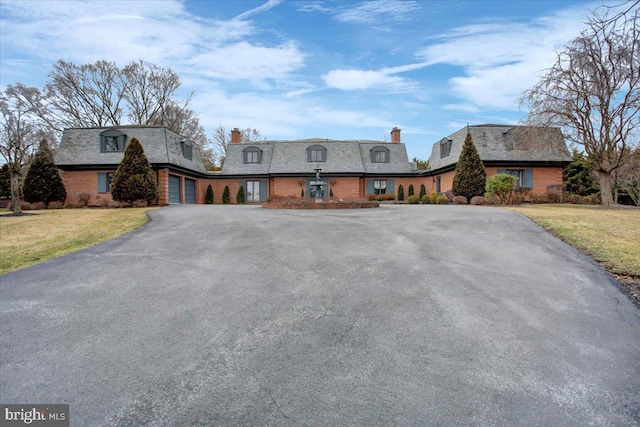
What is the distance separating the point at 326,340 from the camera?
373 centimetres

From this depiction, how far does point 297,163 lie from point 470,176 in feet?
48.9

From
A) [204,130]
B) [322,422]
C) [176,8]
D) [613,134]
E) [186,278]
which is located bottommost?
[322,422]

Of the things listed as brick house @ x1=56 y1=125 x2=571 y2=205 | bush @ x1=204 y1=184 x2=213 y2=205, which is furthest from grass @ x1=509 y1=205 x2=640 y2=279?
bush @ x1=204 y1=184 x2=213 y2=205

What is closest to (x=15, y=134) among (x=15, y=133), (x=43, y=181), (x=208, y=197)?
(x=15, y=133)

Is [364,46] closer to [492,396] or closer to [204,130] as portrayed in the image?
[492,396]

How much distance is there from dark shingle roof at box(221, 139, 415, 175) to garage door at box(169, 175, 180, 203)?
225 inches

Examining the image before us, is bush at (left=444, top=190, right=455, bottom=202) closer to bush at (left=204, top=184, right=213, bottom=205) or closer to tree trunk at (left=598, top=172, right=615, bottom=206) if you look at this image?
tree trunk at (left=598, top=172, right=615, bottom=206)

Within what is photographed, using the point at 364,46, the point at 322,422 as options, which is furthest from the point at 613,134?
the point at 322,422

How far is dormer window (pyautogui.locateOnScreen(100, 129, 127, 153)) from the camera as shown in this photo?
1000 inches

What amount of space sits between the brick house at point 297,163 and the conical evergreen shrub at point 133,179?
3.19m

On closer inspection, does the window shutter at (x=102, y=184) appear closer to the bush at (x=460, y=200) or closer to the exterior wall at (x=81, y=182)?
the exterior wall at (x=81, y=182)

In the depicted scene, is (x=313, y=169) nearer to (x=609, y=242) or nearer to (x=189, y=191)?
(x=189, y=191)

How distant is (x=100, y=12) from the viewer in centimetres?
1012

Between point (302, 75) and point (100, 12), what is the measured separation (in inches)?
304
